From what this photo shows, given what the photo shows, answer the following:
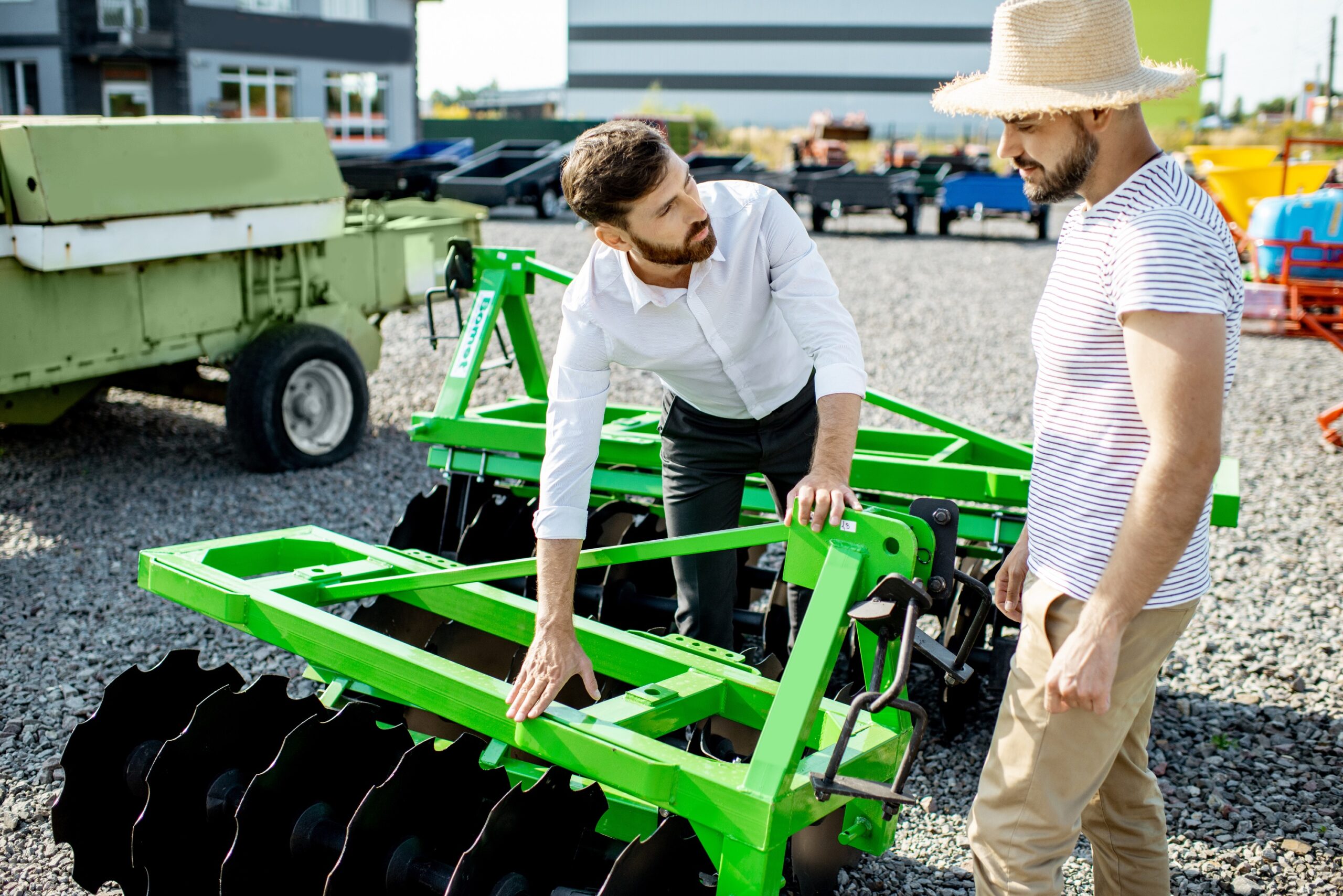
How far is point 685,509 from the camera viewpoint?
320 cm

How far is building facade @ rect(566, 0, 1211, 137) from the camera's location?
58562 millimetres

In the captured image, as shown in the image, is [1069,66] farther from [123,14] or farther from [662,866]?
[123,14]

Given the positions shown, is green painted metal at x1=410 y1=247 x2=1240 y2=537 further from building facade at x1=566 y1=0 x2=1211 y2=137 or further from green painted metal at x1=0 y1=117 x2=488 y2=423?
building facade at x1=566 y1=0 x2=1211 y2=137

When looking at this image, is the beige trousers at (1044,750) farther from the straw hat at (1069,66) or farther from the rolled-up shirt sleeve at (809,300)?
the straw hat at (1069,66)

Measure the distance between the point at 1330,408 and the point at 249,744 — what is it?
25.4ft

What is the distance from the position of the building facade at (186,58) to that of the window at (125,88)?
0.08 ft

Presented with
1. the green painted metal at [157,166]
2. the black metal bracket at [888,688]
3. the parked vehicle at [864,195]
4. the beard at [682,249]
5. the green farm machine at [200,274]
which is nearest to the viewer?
the black metal bracket at [888,688]

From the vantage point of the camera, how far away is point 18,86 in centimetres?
2748

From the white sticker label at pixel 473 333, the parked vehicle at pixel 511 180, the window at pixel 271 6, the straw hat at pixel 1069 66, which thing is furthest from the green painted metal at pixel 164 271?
the window at pixel 271 6

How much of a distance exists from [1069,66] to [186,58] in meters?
29.2

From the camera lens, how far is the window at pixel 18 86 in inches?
1081

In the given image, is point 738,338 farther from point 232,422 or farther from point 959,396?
point 959,396

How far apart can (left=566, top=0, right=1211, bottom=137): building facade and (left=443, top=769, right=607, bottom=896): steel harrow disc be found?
57.4m

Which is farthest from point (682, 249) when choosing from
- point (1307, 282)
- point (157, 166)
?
point (1307, 282)
